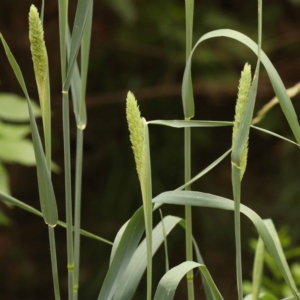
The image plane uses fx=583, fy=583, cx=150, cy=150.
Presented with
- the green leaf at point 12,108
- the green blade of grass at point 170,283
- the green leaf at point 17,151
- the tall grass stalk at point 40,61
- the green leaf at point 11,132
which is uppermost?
the green leaf at point 12,108

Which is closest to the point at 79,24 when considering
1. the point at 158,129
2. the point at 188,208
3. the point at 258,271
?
the point at 188,208

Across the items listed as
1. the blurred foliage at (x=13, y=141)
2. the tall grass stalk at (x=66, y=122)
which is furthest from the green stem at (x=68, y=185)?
the blurred foliage at (x=13, y=141)

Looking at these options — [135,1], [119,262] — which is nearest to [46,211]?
[119,262]

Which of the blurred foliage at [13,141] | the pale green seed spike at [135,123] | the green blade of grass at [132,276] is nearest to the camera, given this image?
the pale green seed spike at [135,123]

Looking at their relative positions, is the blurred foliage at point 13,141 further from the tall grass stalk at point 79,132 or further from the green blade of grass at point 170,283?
the green blade of grass at point 170,283

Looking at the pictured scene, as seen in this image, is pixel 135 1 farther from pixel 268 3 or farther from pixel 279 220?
pixel 279 220
